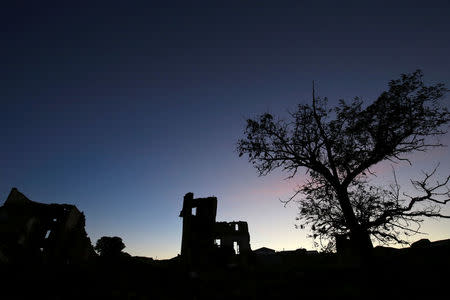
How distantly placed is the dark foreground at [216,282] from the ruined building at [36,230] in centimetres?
613

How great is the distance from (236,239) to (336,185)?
2036 cm

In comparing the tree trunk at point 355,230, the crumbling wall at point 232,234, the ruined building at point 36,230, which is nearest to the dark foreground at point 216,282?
the tree trunk at point 355,230

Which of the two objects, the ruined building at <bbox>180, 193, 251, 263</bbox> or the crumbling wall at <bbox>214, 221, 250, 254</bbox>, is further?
the crumbling wall at <bbox>214, 221, 250, 254</bbox>

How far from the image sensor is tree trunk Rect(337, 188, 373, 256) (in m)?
11.5

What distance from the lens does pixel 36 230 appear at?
13805 millimetres

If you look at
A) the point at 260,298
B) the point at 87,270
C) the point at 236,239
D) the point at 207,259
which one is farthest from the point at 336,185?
the point at 236,239

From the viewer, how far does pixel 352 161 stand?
1412 centimetres

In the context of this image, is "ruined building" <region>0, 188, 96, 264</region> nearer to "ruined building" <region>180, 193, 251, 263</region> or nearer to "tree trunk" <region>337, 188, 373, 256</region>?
"ruined building" <region>180, 193, 251, 263</region>

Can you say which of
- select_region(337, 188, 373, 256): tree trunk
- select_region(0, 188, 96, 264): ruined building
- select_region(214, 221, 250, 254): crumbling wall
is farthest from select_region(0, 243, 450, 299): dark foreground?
select_region(214, 221, 250, 254): crumbling wall

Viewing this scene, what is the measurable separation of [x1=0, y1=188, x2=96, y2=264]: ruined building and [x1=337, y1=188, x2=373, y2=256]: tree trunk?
53.2 feet

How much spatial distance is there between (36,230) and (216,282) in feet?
39.9

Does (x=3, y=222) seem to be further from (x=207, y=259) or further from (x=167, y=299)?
(x=167, y=299)

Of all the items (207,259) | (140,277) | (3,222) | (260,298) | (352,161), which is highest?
(352,161)

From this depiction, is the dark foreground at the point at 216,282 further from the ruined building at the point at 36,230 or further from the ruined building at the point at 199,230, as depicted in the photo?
the ruined building at the point at 36,230
